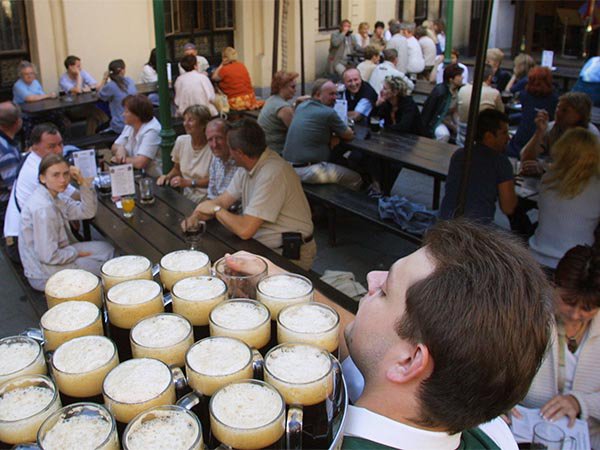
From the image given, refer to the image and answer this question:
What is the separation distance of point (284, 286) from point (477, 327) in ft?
2.26

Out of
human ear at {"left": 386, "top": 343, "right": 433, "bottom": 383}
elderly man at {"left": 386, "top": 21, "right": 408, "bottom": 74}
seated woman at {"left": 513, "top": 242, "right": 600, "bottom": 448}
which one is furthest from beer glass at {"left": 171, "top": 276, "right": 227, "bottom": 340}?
elderly man at {"left": 386, "top": 21, "right": 408, "bottom": 74}

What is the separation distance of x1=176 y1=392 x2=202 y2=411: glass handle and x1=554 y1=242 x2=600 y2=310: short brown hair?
1.64 meters

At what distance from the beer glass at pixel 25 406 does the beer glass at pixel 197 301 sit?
0.39 meters

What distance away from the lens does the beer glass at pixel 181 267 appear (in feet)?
5.72

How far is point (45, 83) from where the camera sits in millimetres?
9383

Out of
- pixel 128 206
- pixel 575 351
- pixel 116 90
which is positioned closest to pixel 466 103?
pixel 128 206

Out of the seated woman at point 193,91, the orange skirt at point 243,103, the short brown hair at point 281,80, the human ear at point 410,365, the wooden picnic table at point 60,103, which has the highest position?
the short brown hair at point 281,80

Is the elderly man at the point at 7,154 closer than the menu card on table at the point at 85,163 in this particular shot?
No

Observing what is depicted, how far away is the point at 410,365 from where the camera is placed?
3.86ft

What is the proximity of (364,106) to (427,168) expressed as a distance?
74.1 inches

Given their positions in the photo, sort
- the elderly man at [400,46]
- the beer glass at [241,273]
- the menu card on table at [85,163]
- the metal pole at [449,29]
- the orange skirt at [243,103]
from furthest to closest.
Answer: the elderly man at [400,46], the metal pole at [449,29], the orange skirt at [243,103], the menu card on table at [85,163], the beer glass at [241,273]

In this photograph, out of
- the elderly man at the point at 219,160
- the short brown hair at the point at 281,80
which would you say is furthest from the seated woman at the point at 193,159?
the short brown hair at the point at 281,80

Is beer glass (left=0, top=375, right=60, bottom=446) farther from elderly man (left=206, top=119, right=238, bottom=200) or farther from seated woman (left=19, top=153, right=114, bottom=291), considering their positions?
elderly man (left=206, top=119, right=238, bottom=200)

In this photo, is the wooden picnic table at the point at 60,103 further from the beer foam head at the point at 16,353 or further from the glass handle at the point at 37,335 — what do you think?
the beer foam head at the point at 16,353
